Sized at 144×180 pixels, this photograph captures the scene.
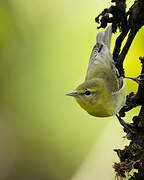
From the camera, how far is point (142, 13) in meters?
1.92

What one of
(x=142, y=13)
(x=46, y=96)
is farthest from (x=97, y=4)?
(x=142, y=13)

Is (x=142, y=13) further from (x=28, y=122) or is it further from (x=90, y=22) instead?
(x=28, y=122)

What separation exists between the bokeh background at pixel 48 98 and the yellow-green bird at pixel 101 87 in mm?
983

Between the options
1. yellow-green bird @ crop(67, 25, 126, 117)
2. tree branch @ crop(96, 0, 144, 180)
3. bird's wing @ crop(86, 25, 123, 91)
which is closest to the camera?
tree branch @ crop(96, 0, 144, 180)

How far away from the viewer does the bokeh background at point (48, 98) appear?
463 centimetres

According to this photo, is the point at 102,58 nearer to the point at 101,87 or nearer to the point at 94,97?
the point at 101,87

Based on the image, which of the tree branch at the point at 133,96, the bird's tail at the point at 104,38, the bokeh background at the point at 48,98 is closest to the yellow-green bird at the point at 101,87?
the bird's tail at the point at 104,38

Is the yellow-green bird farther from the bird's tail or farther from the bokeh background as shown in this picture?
the bokeh background

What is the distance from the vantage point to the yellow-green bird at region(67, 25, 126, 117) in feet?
10.3

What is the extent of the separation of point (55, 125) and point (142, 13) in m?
3.52

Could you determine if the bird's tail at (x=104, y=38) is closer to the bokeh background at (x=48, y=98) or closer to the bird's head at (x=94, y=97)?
the bird's head at (x=94, y=97)

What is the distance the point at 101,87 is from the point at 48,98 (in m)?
2.04

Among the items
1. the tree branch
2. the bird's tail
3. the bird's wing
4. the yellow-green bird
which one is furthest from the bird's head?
the tree branch

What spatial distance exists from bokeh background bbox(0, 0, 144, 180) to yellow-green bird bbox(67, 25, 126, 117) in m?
0.98
